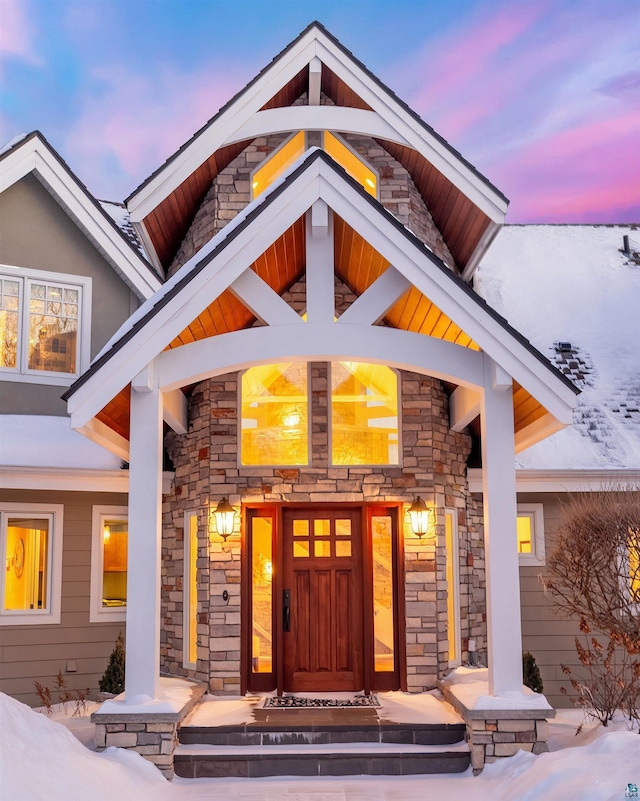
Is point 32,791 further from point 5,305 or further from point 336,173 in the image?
point 5,305

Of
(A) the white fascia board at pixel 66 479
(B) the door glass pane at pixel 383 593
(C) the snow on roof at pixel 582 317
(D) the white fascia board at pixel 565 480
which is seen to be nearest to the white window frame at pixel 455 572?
(D) the white fascia board at pixel 565 480

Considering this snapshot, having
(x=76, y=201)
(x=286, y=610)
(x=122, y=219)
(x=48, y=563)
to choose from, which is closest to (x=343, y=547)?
(x=286, y=610)

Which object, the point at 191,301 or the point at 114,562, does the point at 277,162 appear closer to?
the point at 191,301

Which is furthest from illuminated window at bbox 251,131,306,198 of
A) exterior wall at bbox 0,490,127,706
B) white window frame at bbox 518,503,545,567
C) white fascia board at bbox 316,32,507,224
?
white window frame at bbox 518,503,545,567

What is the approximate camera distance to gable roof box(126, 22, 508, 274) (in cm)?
1053

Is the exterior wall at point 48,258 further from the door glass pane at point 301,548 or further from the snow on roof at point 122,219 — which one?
the door glass pane at point 301,548

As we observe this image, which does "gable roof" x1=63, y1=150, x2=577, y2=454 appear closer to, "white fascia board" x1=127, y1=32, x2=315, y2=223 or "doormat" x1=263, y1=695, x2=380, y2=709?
"white fascia board" x1=127, y1=32, x2=315, y2=223

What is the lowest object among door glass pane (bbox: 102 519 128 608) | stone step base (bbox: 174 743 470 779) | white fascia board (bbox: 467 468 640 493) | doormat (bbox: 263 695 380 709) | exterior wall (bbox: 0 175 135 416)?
stone step base (bbox: 174 743 470 779)

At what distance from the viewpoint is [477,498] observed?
10938mm

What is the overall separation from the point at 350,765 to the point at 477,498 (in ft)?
13.8

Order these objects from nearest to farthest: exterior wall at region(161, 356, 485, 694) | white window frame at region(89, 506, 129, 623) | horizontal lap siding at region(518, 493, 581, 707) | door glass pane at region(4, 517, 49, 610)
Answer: exterior wall at region(161, 356, 485, 694)
door glass pane at region(4, 517, 49, 610)
horizontal lap siding at region(518, 493, 581, 707)
white window frame at region(89, 506, 129, 623)

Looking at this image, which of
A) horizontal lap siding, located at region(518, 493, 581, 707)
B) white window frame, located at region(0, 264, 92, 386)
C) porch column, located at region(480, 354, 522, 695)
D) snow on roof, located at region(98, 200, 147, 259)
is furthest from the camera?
snow on roof, located at region(98, 200, 147, 259)

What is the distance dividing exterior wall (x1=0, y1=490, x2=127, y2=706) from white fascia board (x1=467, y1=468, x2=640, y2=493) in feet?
14.7

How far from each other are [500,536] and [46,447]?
18.6 feet
